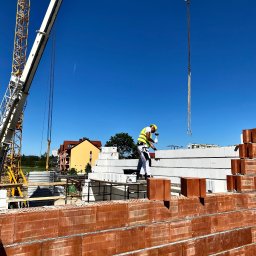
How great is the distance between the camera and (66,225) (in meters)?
3.49

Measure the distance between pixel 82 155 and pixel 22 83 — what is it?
6280 cm

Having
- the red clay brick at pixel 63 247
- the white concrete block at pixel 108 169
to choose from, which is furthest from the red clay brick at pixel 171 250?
the white concrete block at pixel 108 169

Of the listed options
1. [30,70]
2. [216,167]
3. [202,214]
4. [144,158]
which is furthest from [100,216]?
[30,70]

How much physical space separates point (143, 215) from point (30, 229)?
166 centimetres

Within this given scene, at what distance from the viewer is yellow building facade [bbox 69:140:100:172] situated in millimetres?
72875

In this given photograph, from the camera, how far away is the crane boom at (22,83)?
1124cm

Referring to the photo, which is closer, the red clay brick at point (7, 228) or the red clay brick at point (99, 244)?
the red clay brick at point (7, 228)

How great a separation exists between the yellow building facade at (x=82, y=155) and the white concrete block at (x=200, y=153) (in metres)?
62.2

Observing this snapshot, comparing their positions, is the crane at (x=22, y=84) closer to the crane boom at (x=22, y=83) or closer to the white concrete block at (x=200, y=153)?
the crane boom at (x=22, y=83)

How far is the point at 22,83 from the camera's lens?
11.9 meters

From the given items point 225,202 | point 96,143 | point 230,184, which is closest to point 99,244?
point 225,202

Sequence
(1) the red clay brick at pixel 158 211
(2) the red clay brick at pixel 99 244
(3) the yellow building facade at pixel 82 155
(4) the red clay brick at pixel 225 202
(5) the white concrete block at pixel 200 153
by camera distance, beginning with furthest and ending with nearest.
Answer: (3) the yellow building facade at pixel 82 155, (5) the white concrete block at pixel 200 153, (4) the red clay brick at pixel 225 202, (1) the red clay brick at pixel 158 211, (2) the red clay brick at pixel 99 244

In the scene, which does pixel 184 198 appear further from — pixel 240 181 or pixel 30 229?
pixel 30 229

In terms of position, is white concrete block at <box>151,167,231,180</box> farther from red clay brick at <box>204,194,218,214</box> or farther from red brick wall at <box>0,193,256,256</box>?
red clay brick at <box>204,194,218,214</box>
